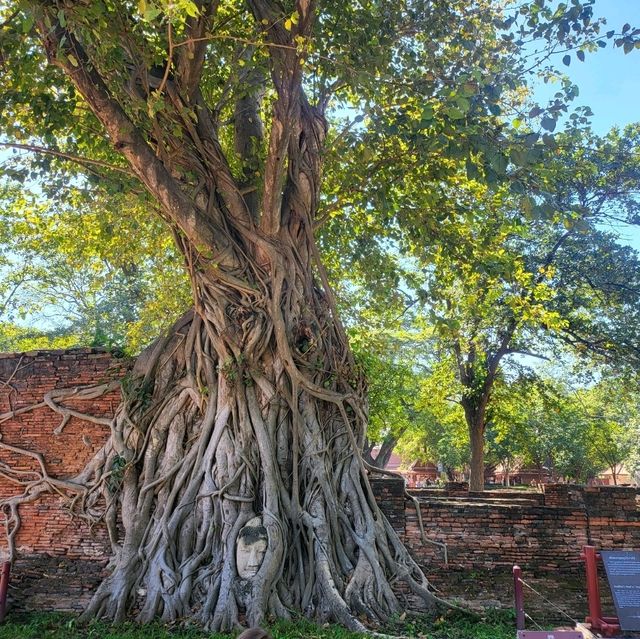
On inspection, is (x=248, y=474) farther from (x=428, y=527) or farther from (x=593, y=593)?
(x=593, y=593)

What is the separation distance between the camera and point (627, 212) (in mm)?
11891

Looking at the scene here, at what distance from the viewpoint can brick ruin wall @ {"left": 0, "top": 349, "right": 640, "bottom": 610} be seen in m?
7.37

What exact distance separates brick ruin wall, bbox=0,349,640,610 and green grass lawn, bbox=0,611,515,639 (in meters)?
1.27

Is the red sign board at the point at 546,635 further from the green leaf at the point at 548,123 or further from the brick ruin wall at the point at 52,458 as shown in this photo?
the brick ruin wall at the point at 52,458

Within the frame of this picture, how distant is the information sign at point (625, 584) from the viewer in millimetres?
4160

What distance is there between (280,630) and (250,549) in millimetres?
840

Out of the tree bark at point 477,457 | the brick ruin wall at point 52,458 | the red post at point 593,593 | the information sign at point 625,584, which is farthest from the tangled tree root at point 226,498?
the tree bark at point 477,457

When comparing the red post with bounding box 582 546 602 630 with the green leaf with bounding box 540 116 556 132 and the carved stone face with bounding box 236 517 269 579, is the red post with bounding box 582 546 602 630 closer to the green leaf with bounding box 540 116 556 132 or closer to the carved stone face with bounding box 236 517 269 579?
the carved stone face with bounding box 236 517 269 579

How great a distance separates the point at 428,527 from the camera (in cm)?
761

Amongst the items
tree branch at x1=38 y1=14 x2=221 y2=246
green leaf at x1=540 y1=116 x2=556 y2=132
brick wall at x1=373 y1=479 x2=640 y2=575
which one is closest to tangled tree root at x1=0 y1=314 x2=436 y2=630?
brick wall at x1=373 y1=479 x2=640 y2=575

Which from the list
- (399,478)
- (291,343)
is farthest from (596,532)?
(291,343)

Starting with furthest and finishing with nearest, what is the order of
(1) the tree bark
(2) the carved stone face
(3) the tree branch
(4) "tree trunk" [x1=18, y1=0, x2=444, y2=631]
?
1. (1) the tree bark
2. (3) the tree branch
3. (4) "tree trunk" [x1=18, y1=0, x2=444, y2=631]
4. (2) the carved stone face

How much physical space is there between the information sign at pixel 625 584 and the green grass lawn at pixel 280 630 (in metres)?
1.49

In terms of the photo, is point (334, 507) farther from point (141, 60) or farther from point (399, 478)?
point (141, 60)
